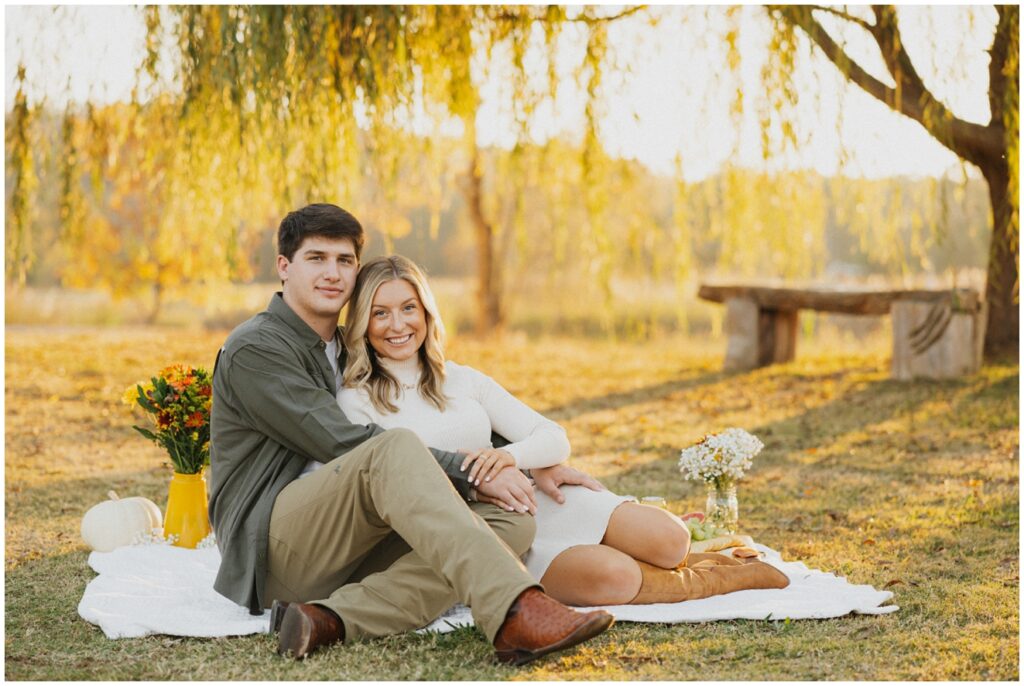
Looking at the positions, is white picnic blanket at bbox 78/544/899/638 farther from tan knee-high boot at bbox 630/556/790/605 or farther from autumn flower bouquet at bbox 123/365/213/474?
autumn flower bouquet at bbox 123/365/213/474

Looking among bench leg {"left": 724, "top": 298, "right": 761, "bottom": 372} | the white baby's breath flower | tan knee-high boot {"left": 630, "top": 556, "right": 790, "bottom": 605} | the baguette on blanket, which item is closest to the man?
tan knee-high boot {"left": 630, "top": 556, "right": 790, "bottom": 605}

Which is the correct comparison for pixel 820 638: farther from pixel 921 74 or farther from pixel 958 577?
pixel 921 74

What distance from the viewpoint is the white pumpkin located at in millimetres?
4016

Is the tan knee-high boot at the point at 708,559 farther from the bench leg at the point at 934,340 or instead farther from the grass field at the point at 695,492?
the bench leg at the point at 934,340

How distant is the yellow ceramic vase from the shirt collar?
48.1 inches

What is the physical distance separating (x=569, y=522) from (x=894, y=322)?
218 inches

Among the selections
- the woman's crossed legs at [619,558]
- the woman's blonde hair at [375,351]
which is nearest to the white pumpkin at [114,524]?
the woman's blonde hair at [375,351]

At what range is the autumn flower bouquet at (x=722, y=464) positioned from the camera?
3986mm

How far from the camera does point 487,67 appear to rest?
5.49 m

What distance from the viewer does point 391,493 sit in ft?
8.94

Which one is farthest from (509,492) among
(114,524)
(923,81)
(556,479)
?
(923,81)

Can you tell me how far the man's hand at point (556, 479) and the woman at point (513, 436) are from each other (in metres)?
0.02

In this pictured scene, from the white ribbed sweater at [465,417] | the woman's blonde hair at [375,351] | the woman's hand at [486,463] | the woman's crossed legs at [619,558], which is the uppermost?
the woman's blonde hair at [375,351]

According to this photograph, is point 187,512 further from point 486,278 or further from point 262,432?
point 486,278
